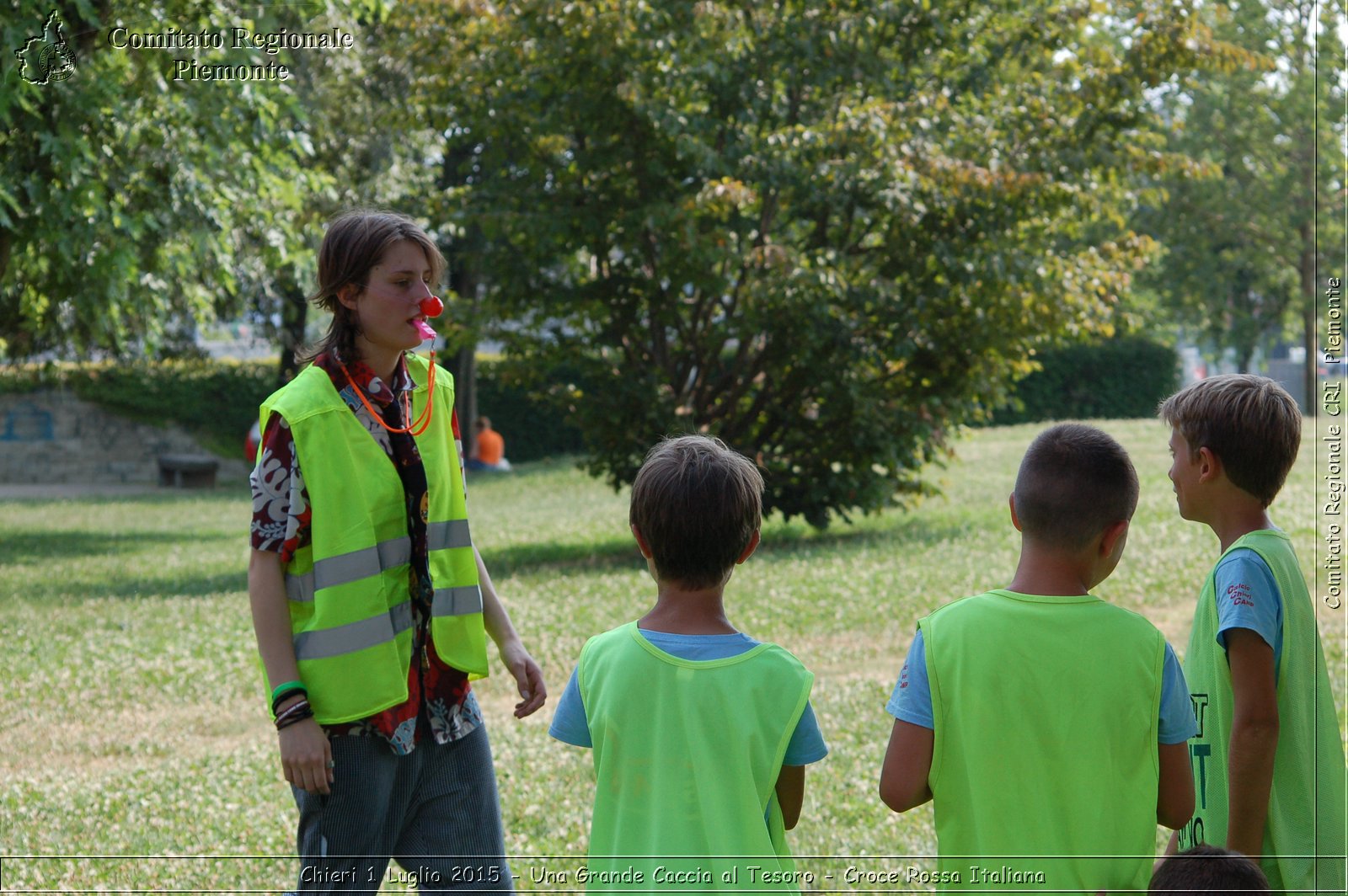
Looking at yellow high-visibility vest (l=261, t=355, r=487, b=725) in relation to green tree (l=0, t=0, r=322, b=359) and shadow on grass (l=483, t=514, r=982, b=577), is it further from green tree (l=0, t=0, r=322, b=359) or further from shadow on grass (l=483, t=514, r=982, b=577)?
shadow on grass (l=483, t=514, r=982, b=577)

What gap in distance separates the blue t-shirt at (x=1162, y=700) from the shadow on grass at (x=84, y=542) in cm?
1463

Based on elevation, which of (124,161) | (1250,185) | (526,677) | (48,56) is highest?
(1250,185)

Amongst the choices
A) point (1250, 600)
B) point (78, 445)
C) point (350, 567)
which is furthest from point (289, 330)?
point (1250, 600)

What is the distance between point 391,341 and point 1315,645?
6.99ft

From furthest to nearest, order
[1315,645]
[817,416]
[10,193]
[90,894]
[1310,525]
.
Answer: [817,416]
[1310,525]
[10,193]
[90,894]
[1315,645]

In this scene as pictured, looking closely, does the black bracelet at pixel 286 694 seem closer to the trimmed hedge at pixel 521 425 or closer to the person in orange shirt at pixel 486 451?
the person in orange shirt at pixel 486 451

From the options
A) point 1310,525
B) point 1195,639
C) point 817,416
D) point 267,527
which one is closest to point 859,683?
point 1195,639

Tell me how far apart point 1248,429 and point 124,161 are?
964cm

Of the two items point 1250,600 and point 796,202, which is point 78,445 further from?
point 1250,600

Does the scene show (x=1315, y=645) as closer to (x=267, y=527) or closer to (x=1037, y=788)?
(x=1037, y=788)

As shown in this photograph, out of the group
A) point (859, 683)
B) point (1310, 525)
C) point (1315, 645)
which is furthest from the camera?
point (1310, 525)

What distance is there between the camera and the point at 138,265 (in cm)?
1074

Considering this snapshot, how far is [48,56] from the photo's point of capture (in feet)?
27.4

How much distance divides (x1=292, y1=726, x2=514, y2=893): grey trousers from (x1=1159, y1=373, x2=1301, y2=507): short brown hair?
1.82 meters
